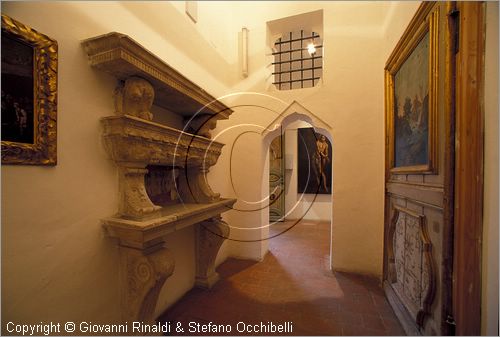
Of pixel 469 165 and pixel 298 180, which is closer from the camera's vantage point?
pixel 469 165

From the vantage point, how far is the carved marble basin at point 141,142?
1381mm

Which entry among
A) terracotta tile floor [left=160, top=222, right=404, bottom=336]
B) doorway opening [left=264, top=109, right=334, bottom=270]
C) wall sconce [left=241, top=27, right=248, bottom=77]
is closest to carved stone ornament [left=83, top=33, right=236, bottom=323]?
terracotta tile floor [left=160, top=222, right=404, bottom=336]

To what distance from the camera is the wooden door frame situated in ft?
3.48

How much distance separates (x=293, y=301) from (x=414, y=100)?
7.46 feet

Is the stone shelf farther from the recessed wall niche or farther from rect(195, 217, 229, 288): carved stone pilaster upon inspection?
the recessed wall niche

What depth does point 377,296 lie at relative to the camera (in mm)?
2354

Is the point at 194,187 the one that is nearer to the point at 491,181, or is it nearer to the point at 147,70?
the point at 147,70

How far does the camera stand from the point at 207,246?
2.46 metres

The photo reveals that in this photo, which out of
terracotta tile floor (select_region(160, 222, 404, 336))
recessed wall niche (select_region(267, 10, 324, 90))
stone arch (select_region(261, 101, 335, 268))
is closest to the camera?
terracotta tile floor (select_region(160, 222, 404, 336))

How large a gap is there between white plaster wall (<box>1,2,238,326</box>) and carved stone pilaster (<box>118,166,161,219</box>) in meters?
0.06

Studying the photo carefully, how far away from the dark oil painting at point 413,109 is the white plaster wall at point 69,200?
230cm

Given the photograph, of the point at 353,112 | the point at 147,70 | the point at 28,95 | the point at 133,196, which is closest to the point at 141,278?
the point at 133,196

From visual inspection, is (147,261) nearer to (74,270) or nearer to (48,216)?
(74,270)

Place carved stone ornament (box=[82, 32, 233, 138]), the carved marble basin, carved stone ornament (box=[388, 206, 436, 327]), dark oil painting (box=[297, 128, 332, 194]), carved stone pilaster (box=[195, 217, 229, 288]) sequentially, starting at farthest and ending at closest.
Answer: dark oil painting (box=[297, 128, 332, 194]) < carved stone pilaster (box=[195, 217, 229, 288]) < carved stone ornament (box=[388, 206, 436, 327]) < the carved marble basin < carved stone ornament (box=[82, 32, 233, 138])
